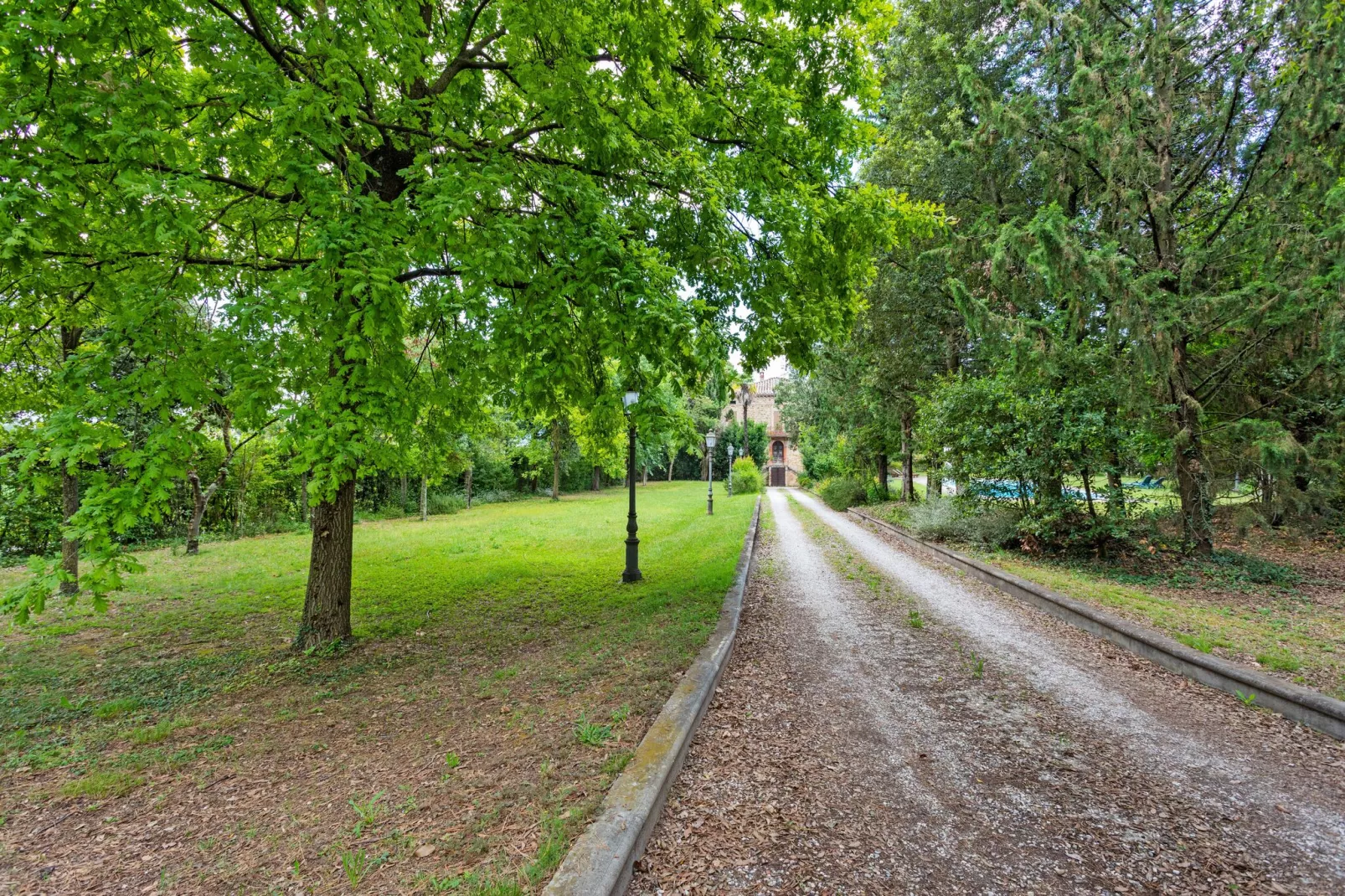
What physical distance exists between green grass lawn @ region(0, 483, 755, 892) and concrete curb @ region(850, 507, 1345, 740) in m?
4.52

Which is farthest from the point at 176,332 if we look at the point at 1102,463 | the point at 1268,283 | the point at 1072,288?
the point at 1268,283

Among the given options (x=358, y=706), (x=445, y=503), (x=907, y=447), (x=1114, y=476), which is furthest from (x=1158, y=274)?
(x=445, y=503)

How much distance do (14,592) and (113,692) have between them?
257 cm

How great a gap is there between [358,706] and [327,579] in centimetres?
182

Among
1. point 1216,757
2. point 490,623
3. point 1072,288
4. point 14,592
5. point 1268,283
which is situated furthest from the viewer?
point 1072,288

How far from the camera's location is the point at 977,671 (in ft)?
17.0

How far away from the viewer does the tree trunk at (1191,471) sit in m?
8.91

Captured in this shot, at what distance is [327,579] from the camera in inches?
224

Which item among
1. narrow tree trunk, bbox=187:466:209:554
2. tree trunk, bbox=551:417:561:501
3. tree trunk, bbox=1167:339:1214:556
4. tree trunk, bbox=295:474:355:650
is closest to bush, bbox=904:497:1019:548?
tree trunk, bbox=1167:339:1214:556

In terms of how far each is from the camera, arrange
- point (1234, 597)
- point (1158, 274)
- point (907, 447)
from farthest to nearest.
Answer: point (907, 447) < point (1158, 274) < point (1234, 597)

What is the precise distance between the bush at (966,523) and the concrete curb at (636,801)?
29.2 feet

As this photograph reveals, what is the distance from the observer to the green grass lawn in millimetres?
2744

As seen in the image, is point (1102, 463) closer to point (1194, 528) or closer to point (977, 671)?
point (1194, 528)

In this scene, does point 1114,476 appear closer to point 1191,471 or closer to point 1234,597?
point 1191,471
